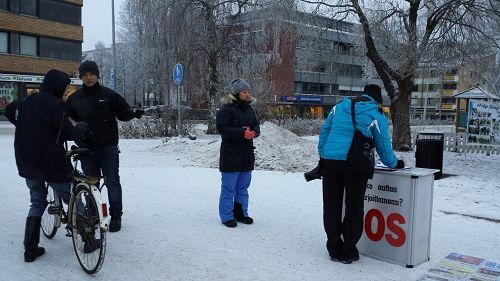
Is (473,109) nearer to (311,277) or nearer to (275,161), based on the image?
(275,161)

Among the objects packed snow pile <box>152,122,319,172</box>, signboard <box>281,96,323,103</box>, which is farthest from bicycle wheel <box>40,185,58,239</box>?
signboard <box>281,96,323,103</box>

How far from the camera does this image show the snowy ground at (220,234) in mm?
4289

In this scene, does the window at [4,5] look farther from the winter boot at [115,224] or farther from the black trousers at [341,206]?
the black trousers at [341,206]

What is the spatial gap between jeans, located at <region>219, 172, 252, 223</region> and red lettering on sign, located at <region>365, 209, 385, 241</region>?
1.70 m

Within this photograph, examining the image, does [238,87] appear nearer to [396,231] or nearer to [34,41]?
[396,231]

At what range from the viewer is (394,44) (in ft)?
49.5

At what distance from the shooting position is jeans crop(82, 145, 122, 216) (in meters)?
5.28

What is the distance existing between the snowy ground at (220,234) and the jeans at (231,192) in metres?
0.24

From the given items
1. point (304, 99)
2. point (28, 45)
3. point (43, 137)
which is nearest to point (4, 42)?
point (28, 45)

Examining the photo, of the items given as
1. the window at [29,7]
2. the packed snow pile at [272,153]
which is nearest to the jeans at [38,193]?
the packed snow pile at [272,153]

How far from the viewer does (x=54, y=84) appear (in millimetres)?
4352

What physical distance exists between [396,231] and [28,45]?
3658 centimetres

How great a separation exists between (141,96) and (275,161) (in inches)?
2504

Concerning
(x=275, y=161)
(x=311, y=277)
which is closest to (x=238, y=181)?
(x=311, y=277)
